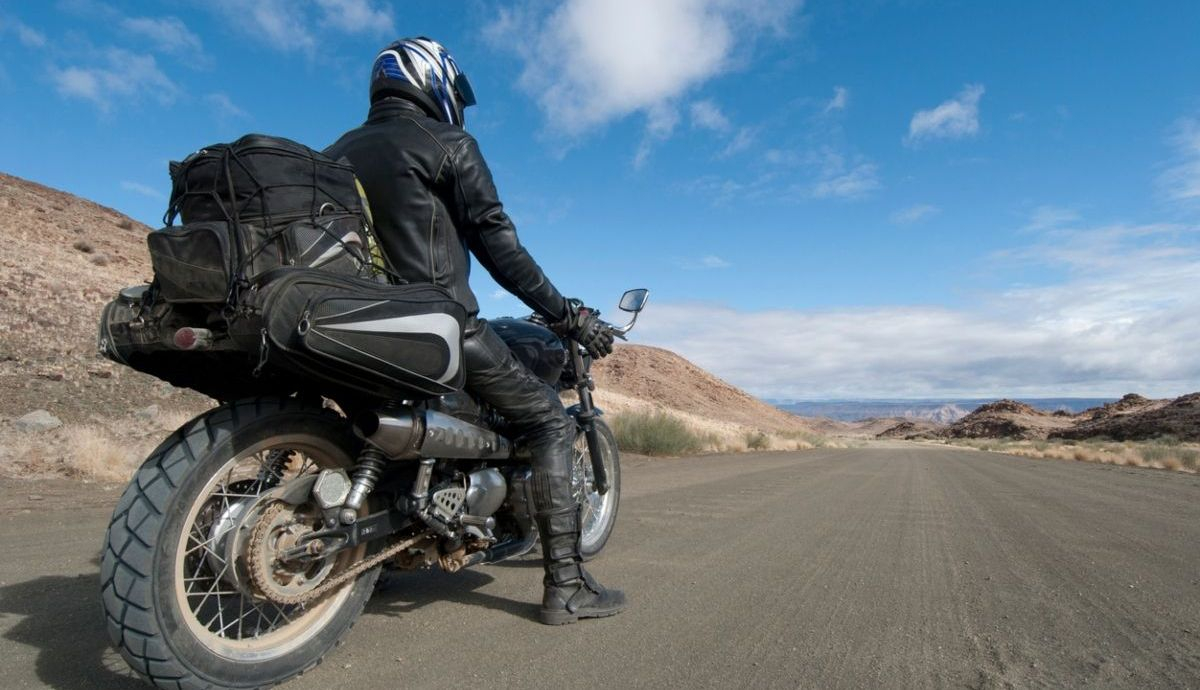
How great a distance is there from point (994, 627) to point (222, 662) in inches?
119

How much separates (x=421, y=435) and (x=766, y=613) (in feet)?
5.91

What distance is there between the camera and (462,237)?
10.1 ft

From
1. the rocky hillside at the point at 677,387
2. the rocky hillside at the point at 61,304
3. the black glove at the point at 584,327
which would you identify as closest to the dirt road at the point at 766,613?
the black glove at the point at 584,327

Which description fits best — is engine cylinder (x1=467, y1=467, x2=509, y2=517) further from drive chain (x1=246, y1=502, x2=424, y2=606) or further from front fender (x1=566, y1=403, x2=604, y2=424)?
front fender (x1=566, y1=403, x2=604, y2=424)

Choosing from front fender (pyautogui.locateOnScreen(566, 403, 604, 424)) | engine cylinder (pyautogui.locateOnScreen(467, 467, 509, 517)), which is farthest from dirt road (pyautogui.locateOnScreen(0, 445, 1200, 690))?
front fender (pyautogui.locateOnScreen(566, 403, 604, 424))

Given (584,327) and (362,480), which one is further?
(584,327)

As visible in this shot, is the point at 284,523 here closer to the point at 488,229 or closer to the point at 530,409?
the point at 530,409

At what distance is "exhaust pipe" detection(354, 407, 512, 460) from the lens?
247cm

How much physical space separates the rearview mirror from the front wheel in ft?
2.60

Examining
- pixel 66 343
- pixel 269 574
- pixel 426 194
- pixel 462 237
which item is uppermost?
pixel 66 343

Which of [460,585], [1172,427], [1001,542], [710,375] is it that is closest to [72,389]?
[460,585]

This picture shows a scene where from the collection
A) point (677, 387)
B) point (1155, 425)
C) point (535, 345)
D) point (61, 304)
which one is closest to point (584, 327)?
point (535, 345)

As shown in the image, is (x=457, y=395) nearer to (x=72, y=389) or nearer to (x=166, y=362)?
(x=166, y=362)

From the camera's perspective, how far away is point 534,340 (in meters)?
3.71
